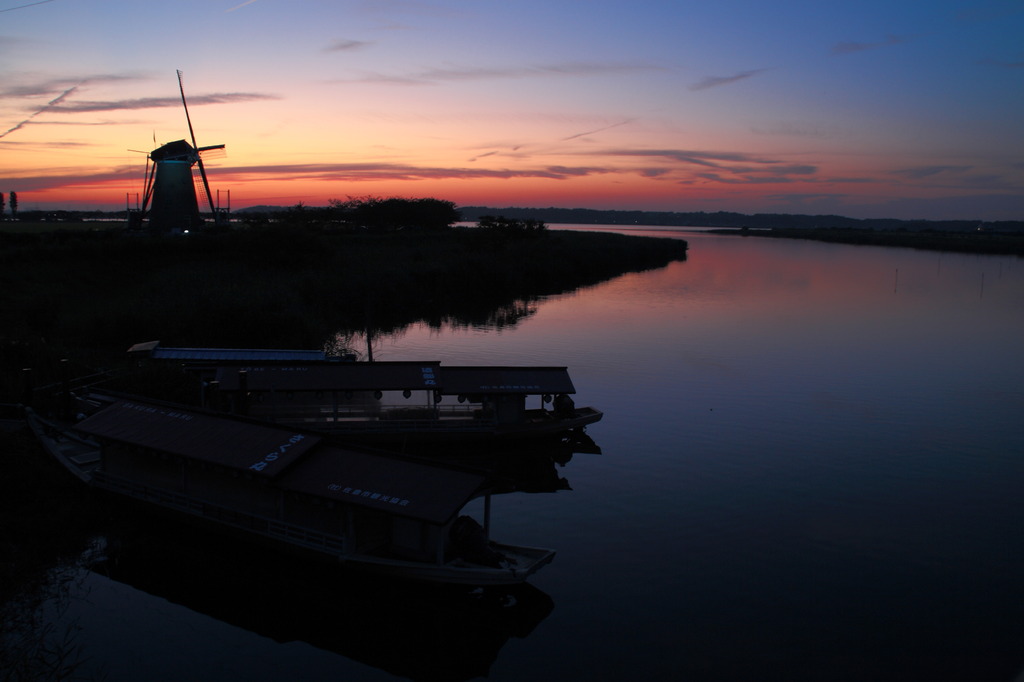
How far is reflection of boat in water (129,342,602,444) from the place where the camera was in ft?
85.4

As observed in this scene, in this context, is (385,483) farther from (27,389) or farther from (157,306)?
(157,306)

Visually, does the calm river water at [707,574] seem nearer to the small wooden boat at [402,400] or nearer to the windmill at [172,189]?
the small wooden boat at [402,400]

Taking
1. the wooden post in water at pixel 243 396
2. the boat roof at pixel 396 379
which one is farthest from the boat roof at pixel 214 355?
the wooden post in water at pixel 243 396

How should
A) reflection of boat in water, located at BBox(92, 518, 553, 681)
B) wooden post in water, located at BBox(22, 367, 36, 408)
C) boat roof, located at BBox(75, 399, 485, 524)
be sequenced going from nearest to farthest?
reflection of boat in water, located at BBox(92, 518, 553, 681)
boat roof, located at BBox(75, 399, 485, 524)
wooden post in water, located at BBox(22, 367, 36, 408)

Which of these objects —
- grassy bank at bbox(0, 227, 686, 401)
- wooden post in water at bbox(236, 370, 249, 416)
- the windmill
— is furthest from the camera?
the windmill

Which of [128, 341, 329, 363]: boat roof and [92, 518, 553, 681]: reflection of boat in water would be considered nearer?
[92, 518, 553, 681]: reflection of boat in water

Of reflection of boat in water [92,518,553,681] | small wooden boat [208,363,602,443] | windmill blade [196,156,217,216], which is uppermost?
windmill blade [196,156,217,216]

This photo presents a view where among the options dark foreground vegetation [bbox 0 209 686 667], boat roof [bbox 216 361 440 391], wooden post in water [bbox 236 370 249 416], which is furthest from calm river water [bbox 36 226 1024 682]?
wooden post in water [bbox 236 370 249 416]

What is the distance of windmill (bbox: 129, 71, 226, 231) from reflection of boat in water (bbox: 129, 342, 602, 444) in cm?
4778

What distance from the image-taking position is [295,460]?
1741cm

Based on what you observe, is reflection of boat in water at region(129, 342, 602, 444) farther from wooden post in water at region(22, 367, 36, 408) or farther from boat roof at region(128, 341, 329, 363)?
wooden post in water at region(22, 367, 36, 408)

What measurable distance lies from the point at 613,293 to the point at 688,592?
5604 cm

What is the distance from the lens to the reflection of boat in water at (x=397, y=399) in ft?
85.4

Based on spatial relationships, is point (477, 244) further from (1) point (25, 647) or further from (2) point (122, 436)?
(1) point (25, 647)
